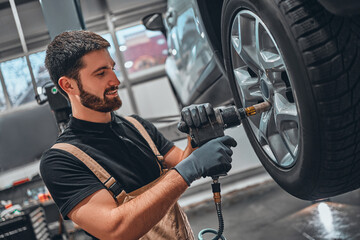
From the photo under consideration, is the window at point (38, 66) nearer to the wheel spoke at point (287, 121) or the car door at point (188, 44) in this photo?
the car door at point (188, 44)

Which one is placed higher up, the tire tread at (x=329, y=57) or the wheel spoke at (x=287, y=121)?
the tire tread at (x=329, y=57)

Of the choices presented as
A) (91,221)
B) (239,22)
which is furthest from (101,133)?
(239,22)

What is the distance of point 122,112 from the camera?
673cm

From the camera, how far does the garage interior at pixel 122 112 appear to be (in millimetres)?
2344

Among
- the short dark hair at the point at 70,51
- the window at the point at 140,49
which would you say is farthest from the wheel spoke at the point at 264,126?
the window at the point at 140,49

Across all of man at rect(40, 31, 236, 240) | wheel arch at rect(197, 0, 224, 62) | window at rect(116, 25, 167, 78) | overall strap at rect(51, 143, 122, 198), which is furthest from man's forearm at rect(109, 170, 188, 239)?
window at rect(116, 25, 167, 78)

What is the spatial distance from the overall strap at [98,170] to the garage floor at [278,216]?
150 centimetres

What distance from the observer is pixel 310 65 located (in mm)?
906

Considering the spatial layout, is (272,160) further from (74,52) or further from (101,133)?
(74,52)

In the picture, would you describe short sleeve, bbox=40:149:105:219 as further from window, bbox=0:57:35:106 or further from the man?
window, bbox=0:57:35:106

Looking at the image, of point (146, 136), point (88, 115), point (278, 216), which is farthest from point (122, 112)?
point (88, 115)

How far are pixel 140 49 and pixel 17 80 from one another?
2.62 meters

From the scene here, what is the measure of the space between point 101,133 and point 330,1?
93 cm

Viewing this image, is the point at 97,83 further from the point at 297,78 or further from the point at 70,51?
the point at 297,78
